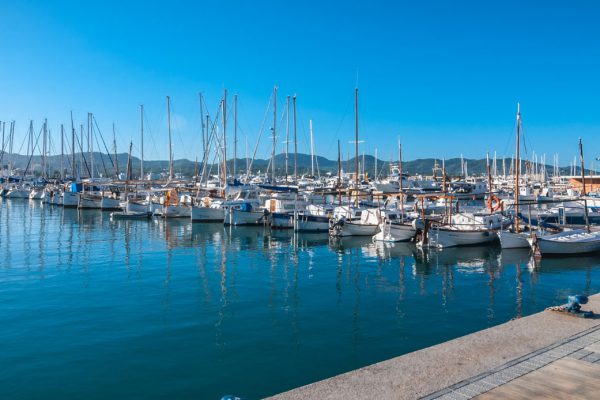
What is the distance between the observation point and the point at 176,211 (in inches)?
2061

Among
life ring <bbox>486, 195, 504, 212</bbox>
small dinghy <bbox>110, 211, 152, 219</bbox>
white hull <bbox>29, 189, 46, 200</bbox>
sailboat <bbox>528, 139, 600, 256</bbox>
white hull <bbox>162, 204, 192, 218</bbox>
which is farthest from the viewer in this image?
white hull <bbox>29, 189, 46, 200</bbox>

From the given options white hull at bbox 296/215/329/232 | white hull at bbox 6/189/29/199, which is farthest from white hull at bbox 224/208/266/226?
white hull at bbox 6/189/29/199

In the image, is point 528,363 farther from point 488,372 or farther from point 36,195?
point 36,195

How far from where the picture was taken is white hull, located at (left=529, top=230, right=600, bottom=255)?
86.9 ft

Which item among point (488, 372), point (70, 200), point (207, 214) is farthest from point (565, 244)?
point (70, 200)

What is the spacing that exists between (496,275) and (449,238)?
9.25 metres

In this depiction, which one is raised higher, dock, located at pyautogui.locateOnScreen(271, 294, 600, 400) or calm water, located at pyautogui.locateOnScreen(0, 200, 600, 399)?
dock, located at pyautogui.locateOnScreen(271, 294, 600, 400)

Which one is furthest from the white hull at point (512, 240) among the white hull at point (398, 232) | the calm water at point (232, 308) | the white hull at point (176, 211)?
the white hull at point (176, 211)

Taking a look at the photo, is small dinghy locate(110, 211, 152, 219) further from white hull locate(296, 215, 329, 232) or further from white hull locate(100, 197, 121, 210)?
white hull locate(296, 215, 329, 232)

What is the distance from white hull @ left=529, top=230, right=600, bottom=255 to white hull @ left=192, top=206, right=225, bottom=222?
98.4ft

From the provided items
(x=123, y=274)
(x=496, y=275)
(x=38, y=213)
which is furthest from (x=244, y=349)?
(x=38, y=213)

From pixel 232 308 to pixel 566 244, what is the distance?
20517 millimetres

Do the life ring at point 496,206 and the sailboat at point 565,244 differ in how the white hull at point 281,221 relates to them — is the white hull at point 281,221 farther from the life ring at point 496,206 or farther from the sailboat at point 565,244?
the sailboat at point 565,244

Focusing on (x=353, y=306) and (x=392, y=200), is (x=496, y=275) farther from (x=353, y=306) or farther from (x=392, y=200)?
(x=392, y=200)
